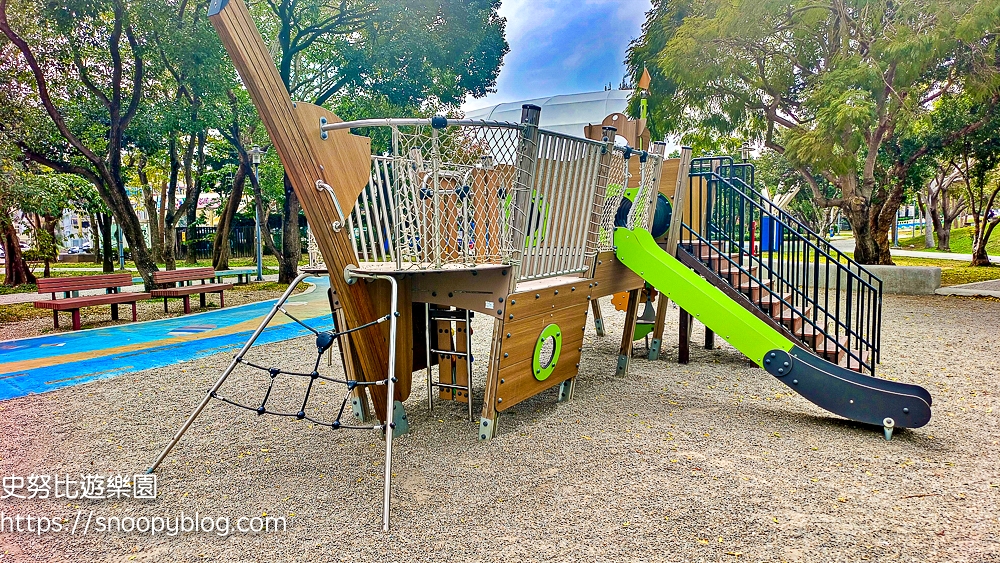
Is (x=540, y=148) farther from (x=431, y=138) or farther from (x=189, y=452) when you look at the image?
(x=189, y=452)

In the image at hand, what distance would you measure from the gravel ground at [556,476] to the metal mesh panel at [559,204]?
1.21m

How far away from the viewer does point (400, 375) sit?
390cm

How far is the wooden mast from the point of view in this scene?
9.00 feet

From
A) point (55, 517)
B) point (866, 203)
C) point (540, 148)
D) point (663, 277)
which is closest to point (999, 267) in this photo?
point (866, 203)

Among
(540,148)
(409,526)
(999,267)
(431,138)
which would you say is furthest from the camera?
(999,267)

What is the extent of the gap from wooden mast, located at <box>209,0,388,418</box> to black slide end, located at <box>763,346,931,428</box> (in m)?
2.98

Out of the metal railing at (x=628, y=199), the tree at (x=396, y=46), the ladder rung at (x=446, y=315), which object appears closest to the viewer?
the ladder rung at (x=446, y=315)

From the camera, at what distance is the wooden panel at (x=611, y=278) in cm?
505

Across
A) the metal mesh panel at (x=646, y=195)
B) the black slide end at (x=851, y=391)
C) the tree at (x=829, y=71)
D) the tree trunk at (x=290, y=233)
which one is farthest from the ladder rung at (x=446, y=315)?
the tree trunk at (x=290, y=233)

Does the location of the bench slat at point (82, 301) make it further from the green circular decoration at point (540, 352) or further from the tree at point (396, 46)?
the green circular decoration at point (540, 352)

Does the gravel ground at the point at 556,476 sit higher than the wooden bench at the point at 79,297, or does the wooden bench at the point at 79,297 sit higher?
the wooden bench at the point at 79,297

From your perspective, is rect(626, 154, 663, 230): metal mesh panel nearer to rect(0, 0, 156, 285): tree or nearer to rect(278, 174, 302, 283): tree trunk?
rect(0, 0, 156, 285): tree

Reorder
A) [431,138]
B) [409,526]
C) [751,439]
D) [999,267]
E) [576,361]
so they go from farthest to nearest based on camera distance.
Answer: [999,267] → [576,361] → [751,439] → [431,138] → [409,526]

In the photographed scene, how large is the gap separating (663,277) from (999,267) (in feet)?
60.3
